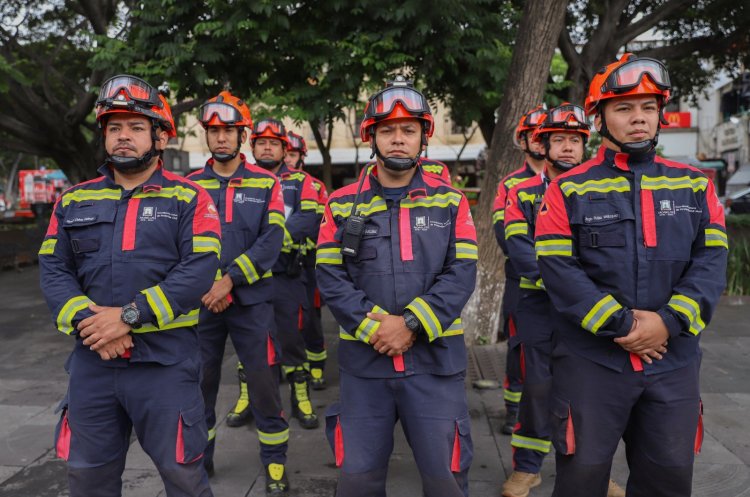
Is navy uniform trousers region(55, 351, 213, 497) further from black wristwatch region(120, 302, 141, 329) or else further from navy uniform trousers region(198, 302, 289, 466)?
navy uniform trousers region(198, 302, 289, 466)

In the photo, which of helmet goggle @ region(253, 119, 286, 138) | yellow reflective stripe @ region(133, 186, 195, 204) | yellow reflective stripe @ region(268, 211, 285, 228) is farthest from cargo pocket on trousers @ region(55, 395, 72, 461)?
helmet goggle @ region(253, 119, 286, 138)

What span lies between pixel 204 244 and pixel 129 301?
0.44 metres

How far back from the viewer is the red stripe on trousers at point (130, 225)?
2965mm

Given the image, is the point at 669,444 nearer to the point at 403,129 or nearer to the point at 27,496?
the point at 403,129

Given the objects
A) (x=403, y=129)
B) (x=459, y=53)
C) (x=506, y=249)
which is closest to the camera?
(x=403, y=129)

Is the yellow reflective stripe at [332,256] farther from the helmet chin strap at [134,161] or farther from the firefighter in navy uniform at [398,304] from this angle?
the helmet chin strap at [134,161]

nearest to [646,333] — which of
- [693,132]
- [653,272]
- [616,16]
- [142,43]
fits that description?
[653,272]

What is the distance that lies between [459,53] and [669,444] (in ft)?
20.8

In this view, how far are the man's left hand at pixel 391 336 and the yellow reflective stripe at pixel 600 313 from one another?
0.77m

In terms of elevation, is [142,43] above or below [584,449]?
above

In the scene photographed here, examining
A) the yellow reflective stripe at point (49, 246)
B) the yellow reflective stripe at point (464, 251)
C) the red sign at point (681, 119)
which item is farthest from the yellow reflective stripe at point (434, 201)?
the red sign at point (681, 119)

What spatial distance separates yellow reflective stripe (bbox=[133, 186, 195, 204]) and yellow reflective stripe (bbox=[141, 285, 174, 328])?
0.48 meters

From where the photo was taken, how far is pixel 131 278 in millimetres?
2953

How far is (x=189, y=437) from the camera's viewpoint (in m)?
2.91
